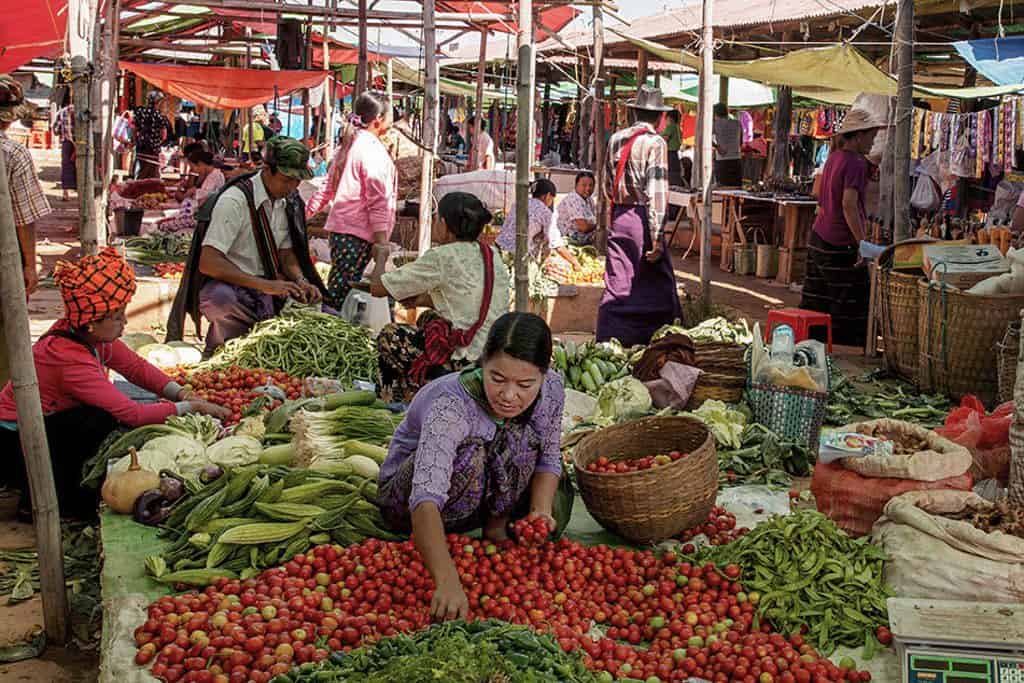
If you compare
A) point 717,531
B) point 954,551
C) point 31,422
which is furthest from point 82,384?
point 954,551

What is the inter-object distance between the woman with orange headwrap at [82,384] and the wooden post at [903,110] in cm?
529

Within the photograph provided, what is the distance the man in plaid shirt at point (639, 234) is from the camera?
731 cm

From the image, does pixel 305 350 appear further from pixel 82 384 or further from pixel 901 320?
pixel 901 320

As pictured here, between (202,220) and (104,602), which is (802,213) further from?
(104,602)

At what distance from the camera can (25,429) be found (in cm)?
354

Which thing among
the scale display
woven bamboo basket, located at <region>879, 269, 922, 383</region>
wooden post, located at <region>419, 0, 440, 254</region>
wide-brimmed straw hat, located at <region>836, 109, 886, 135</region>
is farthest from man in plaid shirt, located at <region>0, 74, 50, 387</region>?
wide-brimmed straw hat, located at <region>836, 109, 886, 135</region>

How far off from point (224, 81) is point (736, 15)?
6232 mm

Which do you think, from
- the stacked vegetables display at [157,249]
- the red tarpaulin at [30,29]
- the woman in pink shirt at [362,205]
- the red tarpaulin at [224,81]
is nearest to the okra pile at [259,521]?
the woman in pink shirt at [362,205]

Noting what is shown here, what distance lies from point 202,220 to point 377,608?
11.0 ft

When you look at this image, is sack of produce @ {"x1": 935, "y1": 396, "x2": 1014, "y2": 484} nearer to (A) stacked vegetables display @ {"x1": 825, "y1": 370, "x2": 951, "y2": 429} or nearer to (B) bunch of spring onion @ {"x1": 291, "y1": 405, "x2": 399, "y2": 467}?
(A) stacked vegetables display @ {"x1": 825, "y1": 370, "x2": 951, "y2": 429}

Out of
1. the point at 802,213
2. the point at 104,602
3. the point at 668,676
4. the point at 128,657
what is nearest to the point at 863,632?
the point at 668,676

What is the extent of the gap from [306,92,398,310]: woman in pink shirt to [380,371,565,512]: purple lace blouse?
385 cm

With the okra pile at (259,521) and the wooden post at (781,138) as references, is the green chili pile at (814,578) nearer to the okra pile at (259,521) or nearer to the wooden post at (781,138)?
the okra pile at (259,521)

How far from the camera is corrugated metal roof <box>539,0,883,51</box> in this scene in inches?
440
